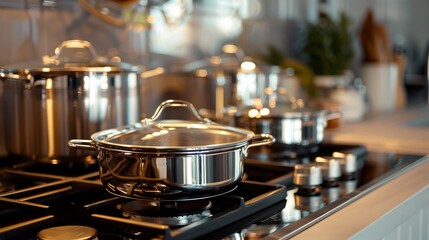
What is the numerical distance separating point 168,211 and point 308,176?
0.27 m

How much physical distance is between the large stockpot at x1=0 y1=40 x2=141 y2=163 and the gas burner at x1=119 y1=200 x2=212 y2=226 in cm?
24

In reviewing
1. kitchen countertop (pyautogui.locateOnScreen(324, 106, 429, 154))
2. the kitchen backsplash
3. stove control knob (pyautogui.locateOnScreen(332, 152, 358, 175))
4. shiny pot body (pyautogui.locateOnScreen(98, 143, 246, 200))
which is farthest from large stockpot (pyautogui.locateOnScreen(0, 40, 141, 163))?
kitchen countertop (pyautogui.locateOnScreen(324, 106, 429, 154))

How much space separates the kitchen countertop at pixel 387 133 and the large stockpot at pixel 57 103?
670 millimetres

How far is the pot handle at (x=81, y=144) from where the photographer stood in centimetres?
83

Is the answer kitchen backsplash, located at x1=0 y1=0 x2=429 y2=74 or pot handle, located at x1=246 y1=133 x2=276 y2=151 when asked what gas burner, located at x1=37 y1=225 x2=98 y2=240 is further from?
kitchen backsplash, located at x1=0 y1=0 x2=429 y2=74

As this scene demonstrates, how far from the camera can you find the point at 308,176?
100 centimetres

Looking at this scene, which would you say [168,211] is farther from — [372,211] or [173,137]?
[372,211]

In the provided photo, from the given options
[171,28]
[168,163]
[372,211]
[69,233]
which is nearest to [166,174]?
[168,163]

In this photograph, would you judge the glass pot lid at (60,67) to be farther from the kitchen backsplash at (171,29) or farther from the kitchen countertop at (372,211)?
the kitchen countertop at (372,211)

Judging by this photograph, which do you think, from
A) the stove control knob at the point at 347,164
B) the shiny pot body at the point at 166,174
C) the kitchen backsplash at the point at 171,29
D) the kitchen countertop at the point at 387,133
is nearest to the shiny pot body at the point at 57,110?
the kitchen backsplash at the point at 171,29

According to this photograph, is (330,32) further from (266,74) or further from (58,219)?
(58,219)

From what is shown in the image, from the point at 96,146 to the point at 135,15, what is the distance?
0.71 m

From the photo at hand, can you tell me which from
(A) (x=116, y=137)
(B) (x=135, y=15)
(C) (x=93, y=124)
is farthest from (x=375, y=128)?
(A) (x=116, y=137)

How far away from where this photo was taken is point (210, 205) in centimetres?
86
